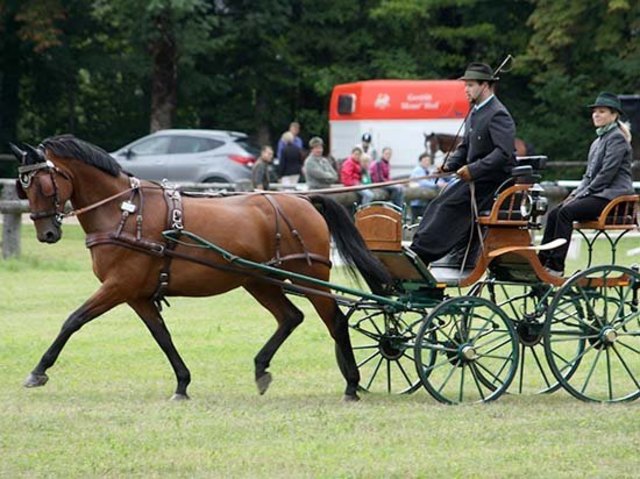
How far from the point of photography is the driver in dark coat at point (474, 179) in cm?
1083

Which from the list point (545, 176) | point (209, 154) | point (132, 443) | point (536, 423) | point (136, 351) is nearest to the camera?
point (132, 443)

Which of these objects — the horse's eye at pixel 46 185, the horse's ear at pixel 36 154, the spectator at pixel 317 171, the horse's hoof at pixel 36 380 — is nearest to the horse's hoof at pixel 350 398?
the horse's hoof at pixel 36 380

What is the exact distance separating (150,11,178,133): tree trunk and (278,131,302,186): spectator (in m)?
9.48

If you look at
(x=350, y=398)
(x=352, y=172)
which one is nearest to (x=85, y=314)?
(x=350, y=398)

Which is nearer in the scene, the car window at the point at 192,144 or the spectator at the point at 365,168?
the spectator at the point at 365,168

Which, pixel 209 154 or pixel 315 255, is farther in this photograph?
pixel 209 154

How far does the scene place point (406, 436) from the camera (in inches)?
356

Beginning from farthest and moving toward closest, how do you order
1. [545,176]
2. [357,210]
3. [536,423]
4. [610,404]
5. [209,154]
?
[545,176] → [209,154] → [357,210] → [610,404] → [536,423]

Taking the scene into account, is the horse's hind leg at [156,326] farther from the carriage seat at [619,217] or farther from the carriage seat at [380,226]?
the carriage seat at [619,217]

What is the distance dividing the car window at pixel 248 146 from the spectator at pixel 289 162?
2.93 meters

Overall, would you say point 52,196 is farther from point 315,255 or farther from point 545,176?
point 545,176

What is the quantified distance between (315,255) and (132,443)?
284 centimetres

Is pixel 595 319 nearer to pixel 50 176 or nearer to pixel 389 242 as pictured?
pixel 389 242

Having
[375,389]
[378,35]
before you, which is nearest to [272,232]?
[375,389]
